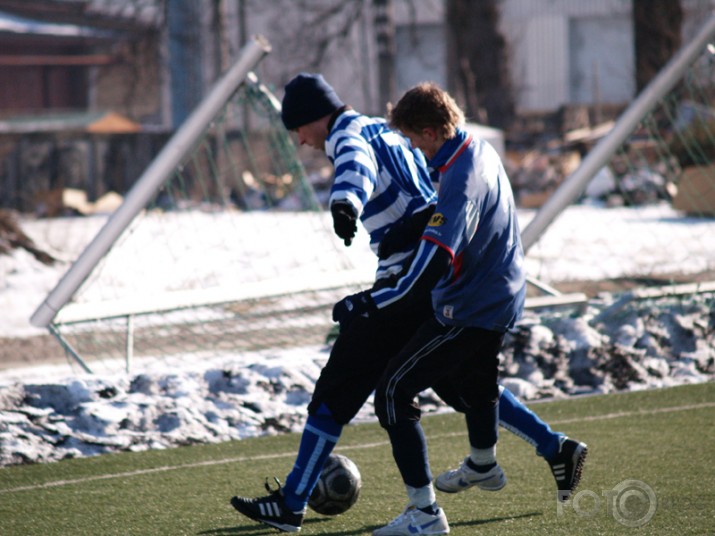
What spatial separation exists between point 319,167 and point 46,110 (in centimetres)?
1565

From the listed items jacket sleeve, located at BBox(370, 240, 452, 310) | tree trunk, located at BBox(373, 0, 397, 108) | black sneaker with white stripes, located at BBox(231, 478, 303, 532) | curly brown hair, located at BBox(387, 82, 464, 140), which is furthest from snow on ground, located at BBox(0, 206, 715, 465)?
tree trunk, located at BBox(373, 0, 397, 108)

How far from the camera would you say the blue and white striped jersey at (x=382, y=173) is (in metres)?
4.28

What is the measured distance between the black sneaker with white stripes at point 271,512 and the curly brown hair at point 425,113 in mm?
1384

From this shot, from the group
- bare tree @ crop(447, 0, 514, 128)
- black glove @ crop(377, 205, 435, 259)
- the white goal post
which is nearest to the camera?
black glove @ crop(377, 205, 435, 259)

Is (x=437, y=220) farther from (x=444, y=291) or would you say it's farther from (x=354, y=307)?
(x=354, y=307)

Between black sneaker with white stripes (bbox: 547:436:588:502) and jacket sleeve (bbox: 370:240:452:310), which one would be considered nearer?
jacket sleeve (bbox: 370:240:452:310)

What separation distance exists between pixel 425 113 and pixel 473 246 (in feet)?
1.61

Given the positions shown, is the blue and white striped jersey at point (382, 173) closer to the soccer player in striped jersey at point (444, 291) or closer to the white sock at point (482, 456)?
the soccer player in striped jersey at point (444, 291)

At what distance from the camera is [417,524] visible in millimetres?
4203

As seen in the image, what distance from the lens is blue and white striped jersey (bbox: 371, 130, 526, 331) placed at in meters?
4.05

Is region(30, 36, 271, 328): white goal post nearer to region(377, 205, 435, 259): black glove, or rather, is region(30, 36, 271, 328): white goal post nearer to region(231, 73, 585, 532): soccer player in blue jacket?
region(231, 73, 585, 532): soccer player in blue jacket

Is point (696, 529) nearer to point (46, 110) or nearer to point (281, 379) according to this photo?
point (281, 379)

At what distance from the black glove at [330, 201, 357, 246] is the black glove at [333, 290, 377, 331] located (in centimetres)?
29

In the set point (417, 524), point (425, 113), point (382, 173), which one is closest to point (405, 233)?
point (382, 173)
